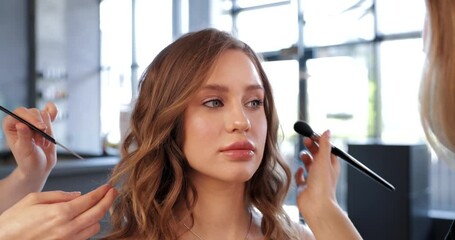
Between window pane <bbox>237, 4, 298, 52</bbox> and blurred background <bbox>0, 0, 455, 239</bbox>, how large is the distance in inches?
0.5

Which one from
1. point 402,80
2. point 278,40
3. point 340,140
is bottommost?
point 340,140

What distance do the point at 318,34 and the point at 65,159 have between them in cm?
438

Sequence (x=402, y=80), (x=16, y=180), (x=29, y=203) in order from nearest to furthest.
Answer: (x=29, y=203) → (x=16, y=180) → (x=402, y=80)

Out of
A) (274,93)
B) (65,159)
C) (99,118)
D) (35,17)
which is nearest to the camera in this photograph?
(274,93)

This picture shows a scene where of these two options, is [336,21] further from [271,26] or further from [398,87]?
[398,87]

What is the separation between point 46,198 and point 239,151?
1.44 feet

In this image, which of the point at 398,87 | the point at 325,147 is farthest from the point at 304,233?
the point at 398,87

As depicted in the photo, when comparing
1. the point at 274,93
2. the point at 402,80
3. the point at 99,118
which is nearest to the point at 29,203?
the point at 274,93

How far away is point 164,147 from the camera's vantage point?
1.23 meters

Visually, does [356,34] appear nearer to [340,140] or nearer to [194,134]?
[340,140]

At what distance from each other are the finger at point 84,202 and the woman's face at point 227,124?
0.91 feet

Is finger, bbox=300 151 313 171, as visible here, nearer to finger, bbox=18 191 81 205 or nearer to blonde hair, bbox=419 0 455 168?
blonde hair, bbox=419 0 455 168

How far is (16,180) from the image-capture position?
44.6 inches

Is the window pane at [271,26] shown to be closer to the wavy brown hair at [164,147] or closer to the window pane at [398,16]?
the window pane at [398,16]
